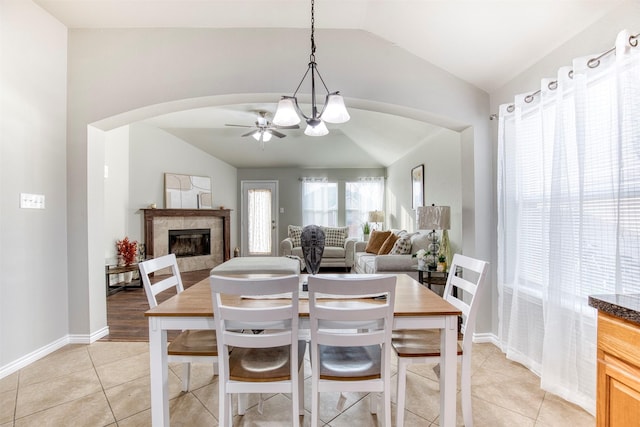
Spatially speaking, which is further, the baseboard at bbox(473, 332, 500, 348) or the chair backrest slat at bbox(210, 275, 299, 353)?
the baseboard at bbox(473, 332, 500, 348)

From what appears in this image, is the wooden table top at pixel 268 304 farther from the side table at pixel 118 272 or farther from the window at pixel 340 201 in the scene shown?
the window at pixel 340 201

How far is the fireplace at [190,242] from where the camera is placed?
616cm

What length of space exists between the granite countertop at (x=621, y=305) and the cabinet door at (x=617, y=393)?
15 cm

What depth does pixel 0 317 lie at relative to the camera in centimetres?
217

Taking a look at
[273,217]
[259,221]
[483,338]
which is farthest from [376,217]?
[483,338]

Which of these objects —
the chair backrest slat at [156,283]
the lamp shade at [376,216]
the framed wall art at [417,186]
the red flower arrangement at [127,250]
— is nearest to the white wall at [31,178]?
the chair backrest slat at [156,283]

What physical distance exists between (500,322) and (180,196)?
592 cm

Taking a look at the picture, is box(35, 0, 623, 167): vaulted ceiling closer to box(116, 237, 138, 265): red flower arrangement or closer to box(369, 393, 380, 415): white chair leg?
box(369, 393, 380, 415): white chair leg

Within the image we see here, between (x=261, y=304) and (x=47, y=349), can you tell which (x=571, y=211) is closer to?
(x=261, y=304)

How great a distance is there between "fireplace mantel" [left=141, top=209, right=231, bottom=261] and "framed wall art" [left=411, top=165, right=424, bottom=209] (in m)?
4.15

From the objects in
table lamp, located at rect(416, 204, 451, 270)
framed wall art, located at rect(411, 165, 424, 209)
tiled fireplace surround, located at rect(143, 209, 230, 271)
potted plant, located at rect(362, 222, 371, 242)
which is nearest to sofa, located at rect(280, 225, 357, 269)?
potted plant, located at rect(362, 222, 371, 242)

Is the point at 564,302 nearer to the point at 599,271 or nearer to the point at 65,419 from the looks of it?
the point at 599,271

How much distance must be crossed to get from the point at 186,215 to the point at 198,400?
4.89m

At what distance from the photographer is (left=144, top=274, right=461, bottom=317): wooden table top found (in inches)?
56.1
